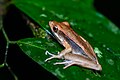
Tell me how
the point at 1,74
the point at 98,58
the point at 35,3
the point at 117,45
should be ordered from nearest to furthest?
the point at 1,74 → the point at 98,58 → the point at 117,45 → the point at 35,3

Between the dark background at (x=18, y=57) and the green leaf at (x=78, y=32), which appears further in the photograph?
the dark background at (x=18, y=57)

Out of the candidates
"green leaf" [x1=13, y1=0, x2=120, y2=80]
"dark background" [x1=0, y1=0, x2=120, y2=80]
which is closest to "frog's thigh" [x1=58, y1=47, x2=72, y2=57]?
"green leaf" [x1=13, y1=0, x2=120, y2=80]

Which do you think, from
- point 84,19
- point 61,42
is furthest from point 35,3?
point 61,42

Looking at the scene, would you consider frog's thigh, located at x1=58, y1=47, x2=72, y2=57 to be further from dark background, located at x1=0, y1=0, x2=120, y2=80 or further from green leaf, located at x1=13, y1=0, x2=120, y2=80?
dark background, located at x1=0, y1=0, x2=120, y2=80

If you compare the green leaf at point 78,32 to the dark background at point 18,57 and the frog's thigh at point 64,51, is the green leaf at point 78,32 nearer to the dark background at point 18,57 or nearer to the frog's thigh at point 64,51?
the frog's thigh at point 64,51

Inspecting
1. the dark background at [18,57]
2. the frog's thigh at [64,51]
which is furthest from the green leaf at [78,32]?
the dark background at [18,57]

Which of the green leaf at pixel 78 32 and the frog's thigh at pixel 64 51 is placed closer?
the green leaf at pixel 78 32

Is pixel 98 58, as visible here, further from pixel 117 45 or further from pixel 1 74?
pixel 1 74

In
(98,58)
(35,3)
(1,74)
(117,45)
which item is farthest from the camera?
(35,3)

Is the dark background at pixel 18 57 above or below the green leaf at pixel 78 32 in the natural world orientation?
below
